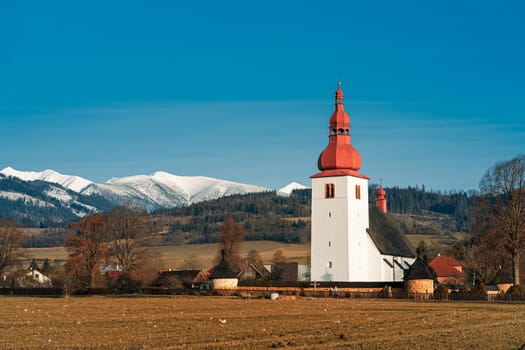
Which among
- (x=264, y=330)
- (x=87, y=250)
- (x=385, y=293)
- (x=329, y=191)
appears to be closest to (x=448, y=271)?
(x=329, y=191)

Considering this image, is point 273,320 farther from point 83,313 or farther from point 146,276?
point 146,276

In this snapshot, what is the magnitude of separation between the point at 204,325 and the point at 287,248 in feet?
412

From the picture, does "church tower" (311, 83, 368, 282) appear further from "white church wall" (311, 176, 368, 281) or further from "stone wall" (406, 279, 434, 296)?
"stone wall" (406, 279, 434, 296)

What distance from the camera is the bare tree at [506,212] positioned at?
62.4 metres

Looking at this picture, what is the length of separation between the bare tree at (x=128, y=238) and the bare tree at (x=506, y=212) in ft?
104

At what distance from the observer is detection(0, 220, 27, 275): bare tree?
261 ft

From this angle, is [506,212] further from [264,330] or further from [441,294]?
[264,330]

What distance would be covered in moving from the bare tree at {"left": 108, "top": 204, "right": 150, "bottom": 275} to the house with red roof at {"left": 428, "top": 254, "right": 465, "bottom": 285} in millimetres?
36851

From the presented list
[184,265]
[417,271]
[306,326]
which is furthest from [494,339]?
[184,265]

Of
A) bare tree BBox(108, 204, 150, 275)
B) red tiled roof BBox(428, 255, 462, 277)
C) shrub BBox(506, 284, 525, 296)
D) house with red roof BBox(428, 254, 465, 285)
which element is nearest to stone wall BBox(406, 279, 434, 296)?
shrub BBox(506, 284, 525, 296)

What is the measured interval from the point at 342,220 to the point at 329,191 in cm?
309

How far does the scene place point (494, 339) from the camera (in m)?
24.6

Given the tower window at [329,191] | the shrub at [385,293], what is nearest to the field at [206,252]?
the tower window at [329,191]

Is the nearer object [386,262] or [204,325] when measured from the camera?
[204,325]
